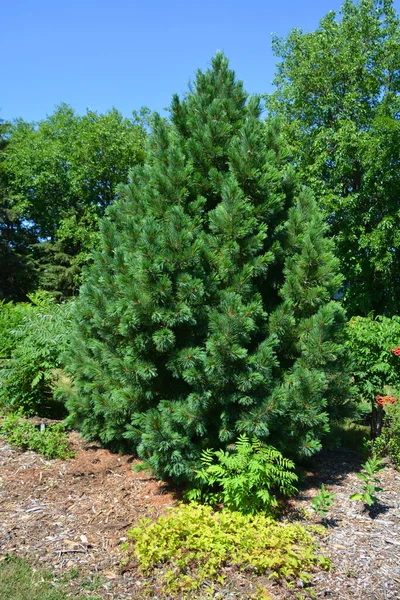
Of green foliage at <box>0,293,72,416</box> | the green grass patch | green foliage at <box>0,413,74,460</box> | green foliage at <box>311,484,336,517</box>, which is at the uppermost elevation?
green foliage at <box>0,293,72,416</box>

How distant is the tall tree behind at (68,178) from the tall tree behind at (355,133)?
36.8 feet

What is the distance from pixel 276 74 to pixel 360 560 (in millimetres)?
15593

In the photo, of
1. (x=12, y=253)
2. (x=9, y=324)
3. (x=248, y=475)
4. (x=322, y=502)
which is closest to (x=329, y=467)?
(x=322, y=502)

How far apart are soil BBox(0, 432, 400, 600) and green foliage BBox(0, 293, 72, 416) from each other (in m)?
0.87

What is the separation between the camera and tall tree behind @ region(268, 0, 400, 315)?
11586 mm

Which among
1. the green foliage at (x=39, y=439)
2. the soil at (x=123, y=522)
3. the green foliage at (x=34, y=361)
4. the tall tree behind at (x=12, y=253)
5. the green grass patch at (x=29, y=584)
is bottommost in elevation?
the green grass patch at (x=29, y=584)

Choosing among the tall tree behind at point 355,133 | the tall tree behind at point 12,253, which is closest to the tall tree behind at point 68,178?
the tall tree behind at point 12,253

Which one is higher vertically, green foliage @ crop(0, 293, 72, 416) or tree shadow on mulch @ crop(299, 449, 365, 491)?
green foliage @ crop(0, 293, 72, 416)

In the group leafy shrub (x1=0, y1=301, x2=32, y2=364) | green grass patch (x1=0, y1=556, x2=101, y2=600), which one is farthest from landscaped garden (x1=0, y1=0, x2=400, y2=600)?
leafy shrub (x1=0, y1=301, x2=32, y2=364)

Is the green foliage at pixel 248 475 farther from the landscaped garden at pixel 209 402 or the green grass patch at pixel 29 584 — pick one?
the green grass patch at pixel 29 584

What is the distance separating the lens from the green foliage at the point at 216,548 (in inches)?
126

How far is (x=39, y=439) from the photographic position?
17.3 feet

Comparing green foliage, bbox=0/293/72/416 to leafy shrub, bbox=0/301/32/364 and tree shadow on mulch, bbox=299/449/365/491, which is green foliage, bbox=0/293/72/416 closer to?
leafy shrub, bbox=0/301/32/364

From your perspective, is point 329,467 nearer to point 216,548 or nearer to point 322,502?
point 322,502
